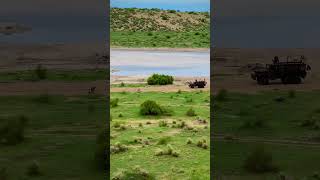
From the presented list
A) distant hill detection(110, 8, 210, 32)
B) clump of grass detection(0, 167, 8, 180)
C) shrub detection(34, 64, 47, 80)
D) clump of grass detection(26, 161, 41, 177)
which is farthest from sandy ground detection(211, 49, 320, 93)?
distant hill detection(110, 8, 210, 32)

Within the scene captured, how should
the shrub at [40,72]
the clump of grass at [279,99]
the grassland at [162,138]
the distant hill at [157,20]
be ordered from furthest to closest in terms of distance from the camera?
the distant hill at [157,20]
the shrub at [40,72]
the clump of grass at [279,99]
the grassland at [162,138]

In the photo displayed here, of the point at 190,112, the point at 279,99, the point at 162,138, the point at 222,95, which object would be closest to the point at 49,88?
the point at 190,112

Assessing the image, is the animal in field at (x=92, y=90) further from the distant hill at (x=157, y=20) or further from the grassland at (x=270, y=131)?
the distant hill at (x=157, y=20)

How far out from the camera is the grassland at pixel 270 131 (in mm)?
12812

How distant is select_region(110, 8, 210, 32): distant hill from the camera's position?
158 feet

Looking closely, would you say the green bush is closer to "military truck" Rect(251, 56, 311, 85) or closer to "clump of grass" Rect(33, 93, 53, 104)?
"military truck" Rect(251, 56, 311, 85)

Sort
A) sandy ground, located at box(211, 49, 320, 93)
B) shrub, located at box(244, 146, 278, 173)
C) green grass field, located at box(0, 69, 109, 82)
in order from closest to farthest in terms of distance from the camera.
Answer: shrub, located at box(244, 146, 278, 173), green grass field, located at box(0, 69, 109, 82), sandy ground, located at box(211, 49, 320, 93)

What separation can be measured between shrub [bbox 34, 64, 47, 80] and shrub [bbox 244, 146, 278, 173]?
47.2 feet

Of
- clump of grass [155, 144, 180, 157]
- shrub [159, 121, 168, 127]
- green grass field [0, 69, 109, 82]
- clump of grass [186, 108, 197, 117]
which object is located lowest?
clump of grass [155, 144, 180, 157]

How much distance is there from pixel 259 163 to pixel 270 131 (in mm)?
5259

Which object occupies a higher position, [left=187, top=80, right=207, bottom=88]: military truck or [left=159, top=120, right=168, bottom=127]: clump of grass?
[left=187, top=80, right=207, bottom=88]: military truck

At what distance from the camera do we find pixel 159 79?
34750 mm

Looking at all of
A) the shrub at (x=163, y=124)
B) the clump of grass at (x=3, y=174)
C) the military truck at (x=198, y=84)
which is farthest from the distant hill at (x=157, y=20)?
the clump of grass at (x=3, y=174)

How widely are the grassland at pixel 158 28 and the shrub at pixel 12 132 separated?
81.9 ft
